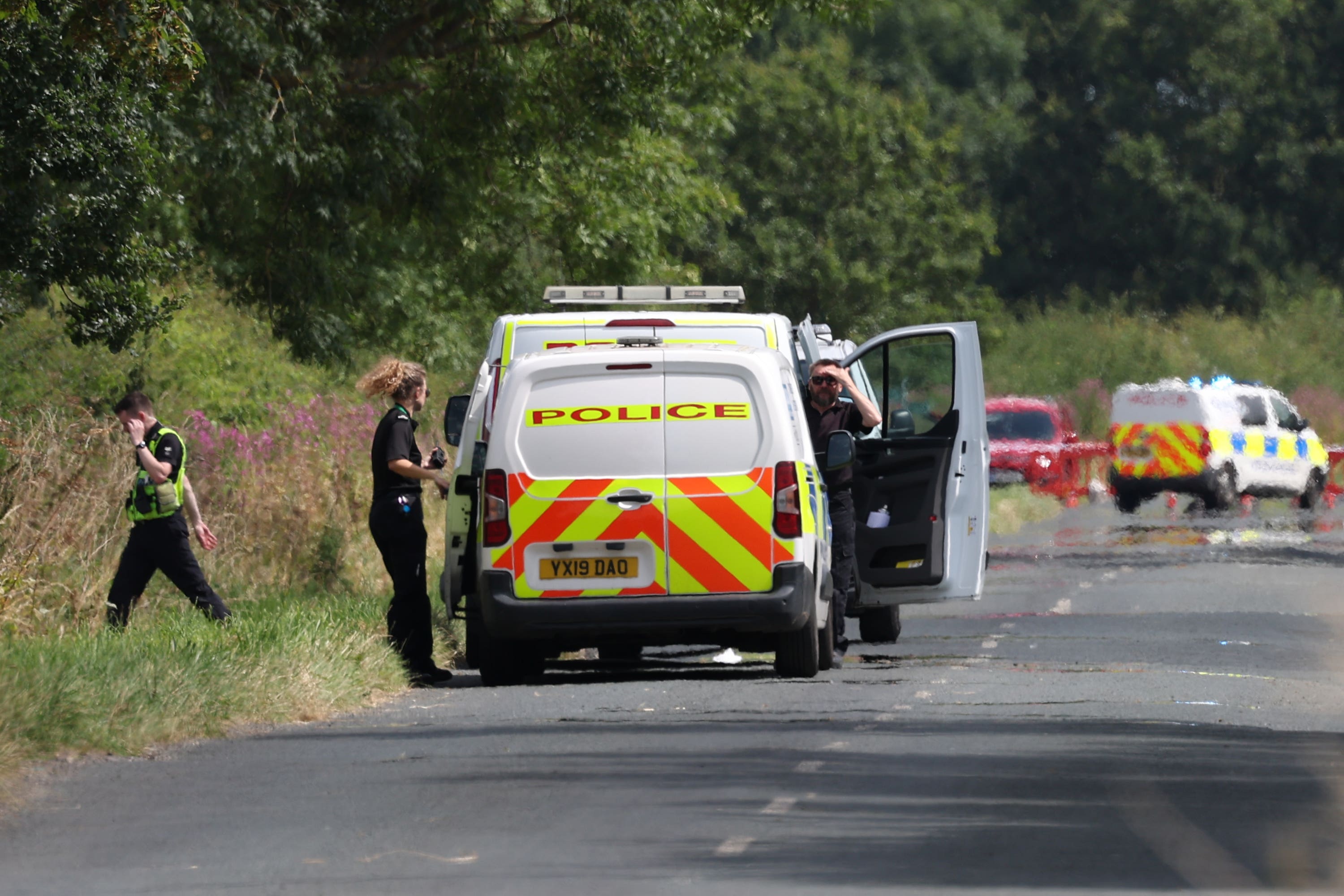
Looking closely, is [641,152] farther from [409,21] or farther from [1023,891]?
[1023,891]

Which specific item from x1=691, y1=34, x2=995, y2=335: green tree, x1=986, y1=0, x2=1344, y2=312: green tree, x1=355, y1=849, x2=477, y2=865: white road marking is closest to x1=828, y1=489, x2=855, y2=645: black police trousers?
x1=355, y1=849, x2=477, y2=865: white road marking

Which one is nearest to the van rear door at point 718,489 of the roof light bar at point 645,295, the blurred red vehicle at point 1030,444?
the roof light bar at point 645,295

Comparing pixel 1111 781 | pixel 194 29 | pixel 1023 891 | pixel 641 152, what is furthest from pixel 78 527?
pixel 641 152

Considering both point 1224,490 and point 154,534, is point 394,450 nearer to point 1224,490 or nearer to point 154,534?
point 154,534

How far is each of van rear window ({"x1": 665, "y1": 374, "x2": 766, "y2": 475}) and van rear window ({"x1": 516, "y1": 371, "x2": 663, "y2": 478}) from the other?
2.8 inches

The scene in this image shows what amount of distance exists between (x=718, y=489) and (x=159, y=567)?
3488 millimetres

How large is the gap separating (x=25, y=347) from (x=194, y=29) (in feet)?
9.41

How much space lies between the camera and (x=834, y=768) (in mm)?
9250

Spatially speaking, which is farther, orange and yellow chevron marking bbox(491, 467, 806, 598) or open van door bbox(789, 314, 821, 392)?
open van door bbox(789, 314, 821, 392)

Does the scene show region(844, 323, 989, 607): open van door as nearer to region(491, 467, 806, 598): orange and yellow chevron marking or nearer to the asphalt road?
the asphalt road

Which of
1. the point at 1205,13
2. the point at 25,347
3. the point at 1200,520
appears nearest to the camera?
the point at 25,347

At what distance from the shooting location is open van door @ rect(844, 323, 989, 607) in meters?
14.6

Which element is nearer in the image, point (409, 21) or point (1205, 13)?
point (409, 21)

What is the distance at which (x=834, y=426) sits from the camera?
1448cm
